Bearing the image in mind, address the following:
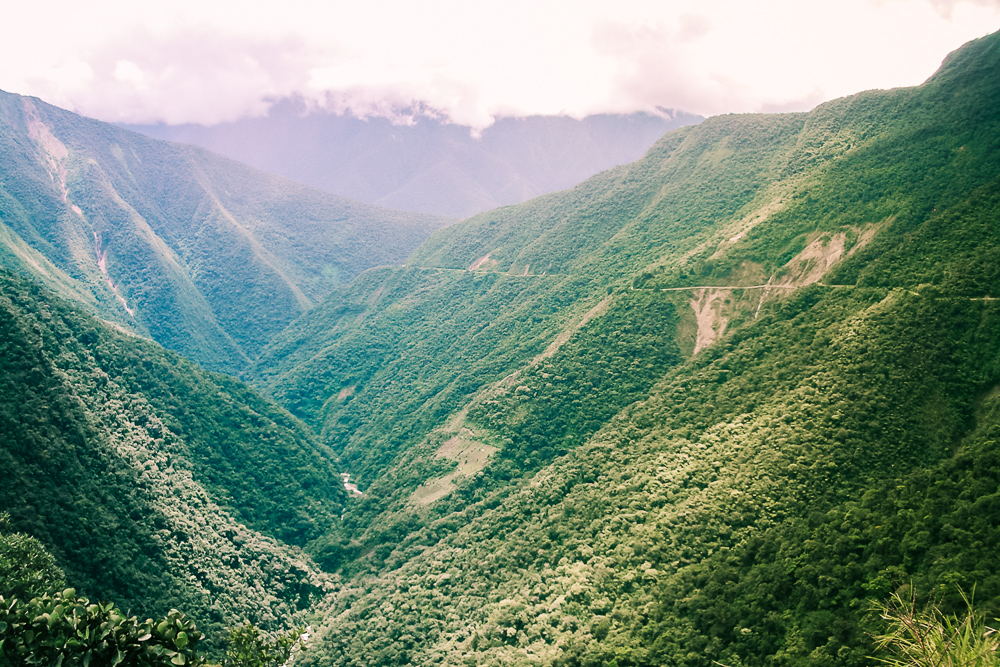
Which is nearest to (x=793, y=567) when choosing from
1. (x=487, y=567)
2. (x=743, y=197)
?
(x=487, y=567)

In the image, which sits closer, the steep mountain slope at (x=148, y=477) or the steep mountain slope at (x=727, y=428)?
the steep mountain slope at (x=727, y=428)

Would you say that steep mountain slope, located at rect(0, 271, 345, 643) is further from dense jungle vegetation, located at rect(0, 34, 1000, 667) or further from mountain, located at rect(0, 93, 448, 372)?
mountain, located at rect(0, 93, 448, 372)

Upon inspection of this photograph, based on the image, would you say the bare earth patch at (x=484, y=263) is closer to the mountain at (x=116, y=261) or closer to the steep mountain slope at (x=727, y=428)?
the steep mountain slope at (x=727, y=428)

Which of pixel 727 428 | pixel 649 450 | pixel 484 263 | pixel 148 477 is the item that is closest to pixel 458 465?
pixel 649 450

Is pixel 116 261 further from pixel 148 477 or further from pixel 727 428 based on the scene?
pixel 727 428

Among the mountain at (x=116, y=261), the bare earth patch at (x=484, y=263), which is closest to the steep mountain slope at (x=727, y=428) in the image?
the bare earth patch at (x=484, y=263)

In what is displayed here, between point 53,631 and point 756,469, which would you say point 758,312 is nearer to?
point 756,469
